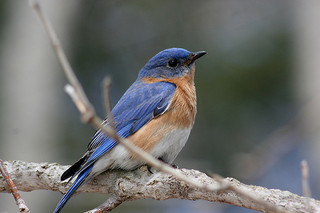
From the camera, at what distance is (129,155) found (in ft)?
15.6

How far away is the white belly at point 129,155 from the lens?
15.7 ft

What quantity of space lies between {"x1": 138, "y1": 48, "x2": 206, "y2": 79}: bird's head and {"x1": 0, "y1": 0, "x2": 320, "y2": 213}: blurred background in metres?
3.16

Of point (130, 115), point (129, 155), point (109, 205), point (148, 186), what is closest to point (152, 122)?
point (130, 115)

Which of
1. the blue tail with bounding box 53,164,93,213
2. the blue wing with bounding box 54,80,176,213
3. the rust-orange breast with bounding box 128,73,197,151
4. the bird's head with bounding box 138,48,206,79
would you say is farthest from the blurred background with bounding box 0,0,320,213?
the blue tail with bounding box 53,164,93,213

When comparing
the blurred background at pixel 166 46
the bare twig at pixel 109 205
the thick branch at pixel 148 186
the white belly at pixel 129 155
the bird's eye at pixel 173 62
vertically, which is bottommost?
the bare twig at pixel 109 205

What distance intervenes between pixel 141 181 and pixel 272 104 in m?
7.50

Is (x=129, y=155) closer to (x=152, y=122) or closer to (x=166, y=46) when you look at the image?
(x=152, y=122)

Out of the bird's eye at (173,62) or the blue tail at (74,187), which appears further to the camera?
the bird's eye at (173,62)

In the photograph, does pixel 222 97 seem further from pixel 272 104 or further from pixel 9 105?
pixel 9 105

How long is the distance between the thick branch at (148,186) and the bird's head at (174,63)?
60.8 inches

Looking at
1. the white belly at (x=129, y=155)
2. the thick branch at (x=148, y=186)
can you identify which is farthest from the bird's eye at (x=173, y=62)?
the thick branch at (x=148, y=186)

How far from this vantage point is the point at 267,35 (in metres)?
11.7

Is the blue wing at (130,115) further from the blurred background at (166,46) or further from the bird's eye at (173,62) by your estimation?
the blurred background at (166,46)

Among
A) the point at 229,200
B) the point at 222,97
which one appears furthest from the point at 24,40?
the point at 229,200
